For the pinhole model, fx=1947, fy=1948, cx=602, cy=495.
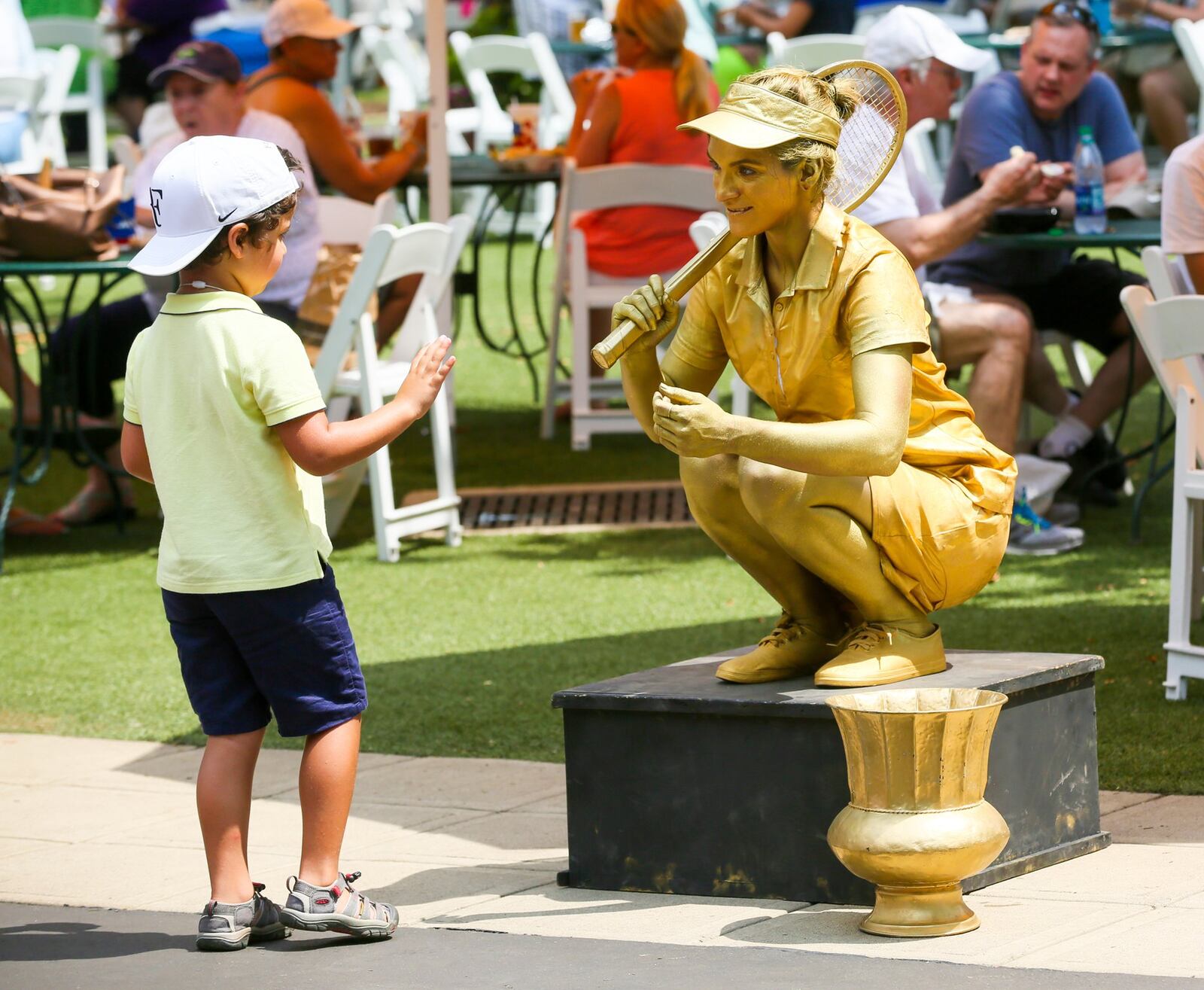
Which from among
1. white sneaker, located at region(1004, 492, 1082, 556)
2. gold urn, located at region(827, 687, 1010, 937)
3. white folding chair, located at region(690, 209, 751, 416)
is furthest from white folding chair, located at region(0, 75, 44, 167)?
gold urn, located at region(827, 687, 1010, 937)

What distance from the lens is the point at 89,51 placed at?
46.4ft

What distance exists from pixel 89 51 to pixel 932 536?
39.2 feet

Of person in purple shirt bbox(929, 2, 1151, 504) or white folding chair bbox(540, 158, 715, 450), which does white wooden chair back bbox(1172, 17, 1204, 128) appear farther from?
white folding chair bbox(540, 158, 715, 450)

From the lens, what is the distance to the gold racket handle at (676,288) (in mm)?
3410

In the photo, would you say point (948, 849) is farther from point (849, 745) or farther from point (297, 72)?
point (297, 72)

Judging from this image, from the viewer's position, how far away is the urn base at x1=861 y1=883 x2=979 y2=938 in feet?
10.5

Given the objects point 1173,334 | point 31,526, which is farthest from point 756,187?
point 31,526

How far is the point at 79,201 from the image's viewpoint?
6.90 meters

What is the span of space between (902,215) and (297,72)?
3153mm

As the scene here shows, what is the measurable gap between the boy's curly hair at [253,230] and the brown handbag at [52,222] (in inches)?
145

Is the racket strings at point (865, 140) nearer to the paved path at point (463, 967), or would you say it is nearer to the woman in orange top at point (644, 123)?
the paved path at point (463, 967)

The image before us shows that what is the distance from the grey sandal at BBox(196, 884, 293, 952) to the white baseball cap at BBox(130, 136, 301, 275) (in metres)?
1.09

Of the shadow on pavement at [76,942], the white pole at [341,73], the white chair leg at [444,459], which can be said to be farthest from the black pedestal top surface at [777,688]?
the white pole at [341,73]

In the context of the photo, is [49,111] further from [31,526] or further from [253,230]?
[253,230]
